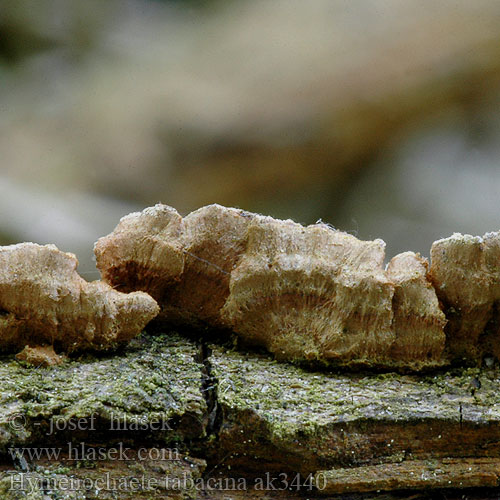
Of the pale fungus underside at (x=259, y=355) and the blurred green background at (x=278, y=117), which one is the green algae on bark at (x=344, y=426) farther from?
the blurred green background at (x=278, y=117)

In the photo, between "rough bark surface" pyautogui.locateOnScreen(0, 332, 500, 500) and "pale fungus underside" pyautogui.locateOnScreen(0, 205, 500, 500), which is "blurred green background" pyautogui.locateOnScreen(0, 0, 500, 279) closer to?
"pale fungus underside" pyautogui.locateOnScreen(0, 205, 500, 500)

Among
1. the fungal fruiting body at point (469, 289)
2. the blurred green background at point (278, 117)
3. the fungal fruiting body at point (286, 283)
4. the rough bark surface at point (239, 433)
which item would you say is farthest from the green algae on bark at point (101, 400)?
the blurred green background at point (278, 117)

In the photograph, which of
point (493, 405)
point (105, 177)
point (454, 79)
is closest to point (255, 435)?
point (493, 405)

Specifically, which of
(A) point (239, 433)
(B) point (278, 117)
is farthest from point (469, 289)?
(B) point (278, 117)

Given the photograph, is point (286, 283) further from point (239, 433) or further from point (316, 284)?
point (239, 433)

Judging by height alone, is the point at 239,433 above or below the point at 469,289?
below

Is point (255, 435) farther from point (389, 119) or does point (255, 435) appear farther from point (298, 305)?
point (389, 119)
